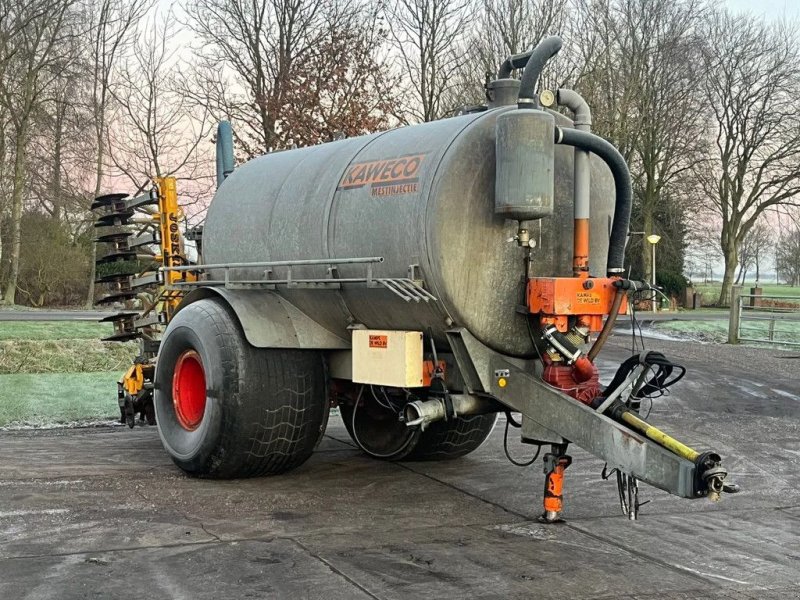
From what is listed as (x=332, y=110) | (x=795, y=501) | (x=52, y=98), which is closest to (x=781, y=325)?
(x=332, y=110)

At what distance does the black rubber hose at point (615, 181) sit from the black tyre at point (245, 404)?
2355 millimetres

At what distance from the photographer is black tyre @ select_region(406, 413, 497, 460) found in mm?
8227

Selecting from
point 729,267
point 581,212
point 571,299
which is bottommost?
point 571,299

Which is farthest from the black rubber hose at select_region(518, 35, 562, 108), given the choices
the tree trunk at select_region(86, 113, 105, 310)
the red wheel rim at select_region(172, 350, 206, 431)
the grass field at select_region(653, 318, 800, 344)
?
the tree trunk at select_region(86, 113, 105, 310)

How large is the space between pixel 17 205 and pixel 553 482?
3011 cm

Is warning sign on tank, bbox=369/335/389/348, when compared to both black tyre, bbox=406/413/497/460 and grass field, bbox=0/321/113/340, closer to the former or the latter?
black tyre, bbox=406/413/497/460

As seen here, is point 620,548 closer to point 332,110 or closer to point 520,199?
point 520,199

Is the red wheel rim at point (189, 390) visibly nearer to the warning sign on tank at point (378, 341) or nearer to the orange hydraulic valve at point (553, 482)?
the warning sign on tank at point (378, 341)

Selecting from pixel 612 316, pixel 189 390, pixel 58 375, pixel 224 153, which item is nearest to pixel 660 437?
pixel 612 316

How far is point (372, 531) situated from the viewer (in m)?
5.99

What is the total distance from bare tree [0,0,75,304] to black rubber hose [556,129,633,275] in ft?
95.6

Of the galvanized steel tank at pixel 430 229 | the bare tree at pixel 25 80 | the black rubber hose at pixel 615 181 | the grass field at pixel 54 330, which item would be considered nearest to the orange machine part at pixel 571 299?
the galvanized steel tank at pixel 430 229

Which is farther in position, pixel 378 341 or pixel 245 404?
pixel 245 404

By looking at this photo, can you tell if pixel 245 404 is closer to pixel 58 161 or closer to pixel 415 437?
pixel 415 437
